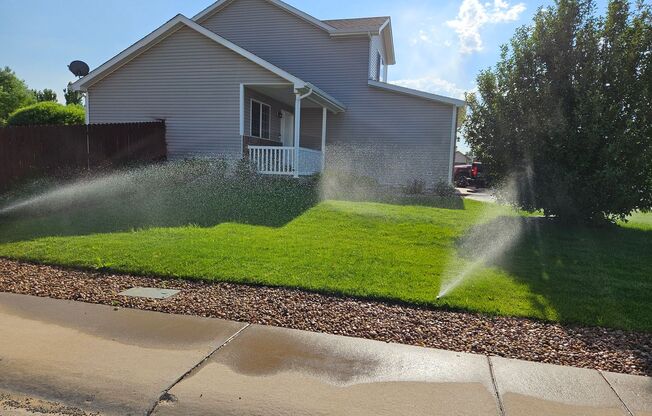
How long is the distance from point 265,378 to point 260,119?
13.8 metres

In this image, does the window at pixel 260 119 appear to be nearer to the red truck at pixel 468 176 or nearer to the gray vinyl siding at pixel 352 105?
the gray vinyl siding at pixel 352 105

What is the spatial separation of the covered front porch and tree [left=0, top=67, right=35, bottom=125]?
47.8m

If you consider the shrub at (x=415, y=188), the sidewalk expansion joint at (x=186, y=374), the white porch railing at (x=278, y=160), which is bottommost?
the sidewalk expansion joint at (x=186, y=374)

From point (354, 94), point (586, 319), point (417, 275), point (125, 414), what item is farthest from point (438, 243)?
point (354, 94)

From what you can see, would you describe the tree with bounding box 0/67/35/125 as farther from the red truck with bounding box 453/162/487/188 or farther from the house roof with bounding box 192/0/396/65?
the red truck with bounding box 453/162/487/188

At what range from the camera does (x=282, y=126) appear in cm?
1877

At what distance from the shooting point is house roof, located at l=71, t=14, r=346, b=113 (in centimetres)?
1356

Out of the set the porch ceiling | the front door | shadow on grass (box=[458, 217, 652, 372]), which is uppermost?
the porch ceiling

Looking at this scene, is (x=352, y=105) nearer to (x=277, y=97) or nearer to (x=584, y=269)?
(x=277, y=97)

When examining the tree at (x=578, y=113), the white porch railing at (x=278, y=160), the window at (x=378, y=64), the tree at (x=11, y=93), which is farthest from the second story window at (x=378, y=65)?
the tree at (x=11, y=93)

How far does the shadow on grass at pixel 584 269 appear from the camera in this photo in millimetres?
4626

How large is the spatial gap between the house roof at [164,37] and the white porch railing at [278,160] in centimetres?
201

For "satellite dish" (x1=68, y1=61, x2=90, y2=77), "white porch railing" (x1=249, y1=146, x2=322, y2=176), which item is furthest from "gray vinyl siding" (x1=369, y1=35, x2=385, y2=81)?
"satellite dish" (x1=68, y1=61, x2=90, y2=77)

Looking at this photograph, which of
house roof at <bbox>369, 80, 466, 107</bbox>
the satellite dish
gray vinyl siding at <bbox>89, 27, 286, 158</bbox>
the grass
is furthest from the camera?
the satellite dish
